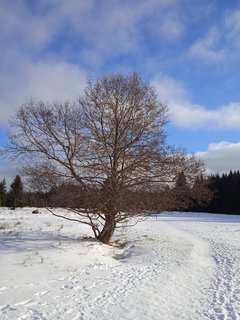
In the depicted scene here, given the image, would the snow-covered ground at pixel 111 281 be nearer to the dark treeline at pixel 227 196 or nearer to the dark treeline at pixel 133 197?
the dark treeline at pixel 133 197

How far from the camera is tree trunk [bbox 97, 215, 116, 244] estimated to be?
728 inches

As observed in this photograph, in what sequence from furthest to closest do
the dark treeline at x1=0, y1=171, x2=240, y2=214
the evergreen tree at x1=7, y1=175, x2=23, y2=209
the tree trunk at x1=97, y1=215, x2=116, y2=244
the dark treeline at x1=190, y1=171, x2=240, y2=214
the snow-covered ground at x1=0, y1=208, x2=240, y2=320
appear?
the dark treeline at x1=190, y1=171, x2=240, y2=214
the evergreen tree at x1=7, y1=175, x2=23, y2=209
the tree trunk at x1=97, y1=215, x2=116, y2=244
the dark treeline at x1=0, y1=171, x2=240, y2=214
the snow-covered ground at x1=0, y1=208, x2=240, y2=320

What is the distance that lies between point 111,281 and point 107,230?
26.2 feet

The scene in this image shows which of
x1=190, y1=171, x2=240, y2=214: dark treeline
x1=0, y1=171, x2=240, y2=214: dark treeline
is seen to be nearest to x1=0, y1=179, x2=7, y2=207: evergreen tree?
x1=190, y1=171, x2=240, y2=214: dark treeline

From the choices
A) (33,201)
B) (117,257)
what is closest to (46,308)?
(117,257)

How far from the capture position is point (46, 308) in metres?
8.09

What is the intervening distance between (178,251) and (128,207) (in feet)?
9.74

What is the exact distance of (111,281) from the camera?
1108 cm

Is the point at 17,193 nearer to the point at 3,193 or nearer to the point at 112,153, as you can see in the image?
the point at 112,153

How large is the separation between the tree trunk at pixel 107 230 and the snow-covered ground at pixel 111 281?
626mm

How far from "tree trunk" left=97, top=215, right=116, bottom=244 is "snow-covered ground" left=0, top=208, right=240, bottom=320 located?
626 millimetres

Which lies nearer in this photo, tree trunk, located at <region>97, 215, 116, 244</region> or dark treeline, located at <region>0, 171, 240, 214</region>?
dark treeline, located at <region>0, 171, 240, 214</region>

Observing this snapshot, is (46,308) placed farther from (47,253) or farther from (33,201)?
(33,201)

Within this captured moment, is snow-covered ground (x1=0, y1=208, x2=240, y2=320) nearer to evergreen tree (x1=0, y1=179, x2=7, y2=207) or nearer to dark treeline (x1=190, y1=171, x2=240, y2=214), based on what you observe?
dark treeline (x1=190, y1=171, x2=240, y2=214)
